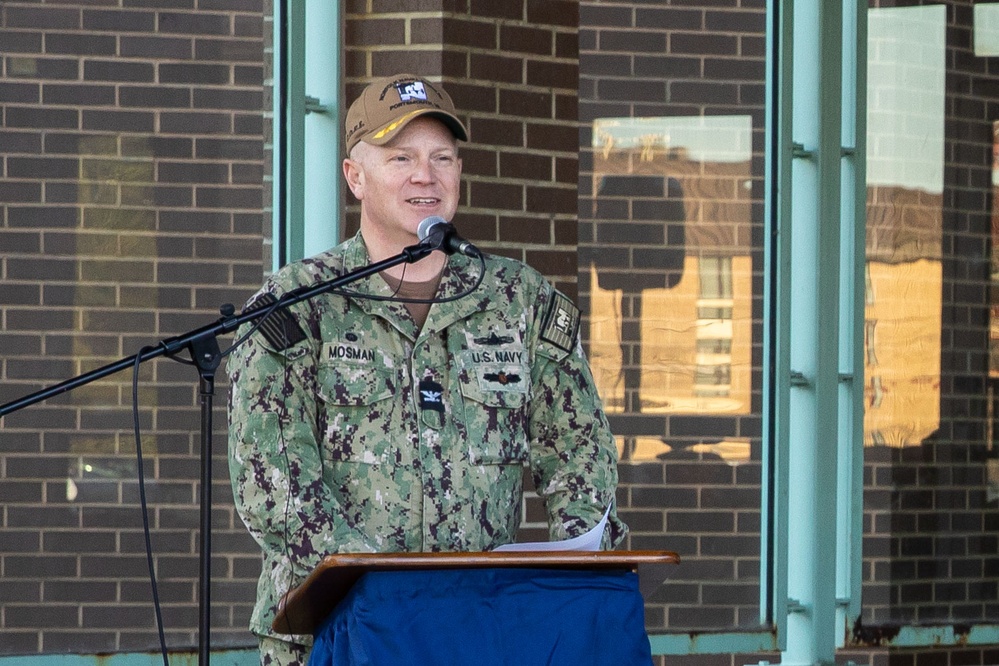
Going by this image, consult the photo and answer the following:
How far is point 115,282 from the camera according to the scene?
4406mm

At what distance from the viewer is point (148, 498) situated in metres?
4.42

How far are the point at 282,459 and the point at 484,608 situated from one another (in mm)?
532

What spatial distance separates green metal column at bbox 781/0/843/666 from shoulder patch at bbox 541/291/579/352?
2.51 m

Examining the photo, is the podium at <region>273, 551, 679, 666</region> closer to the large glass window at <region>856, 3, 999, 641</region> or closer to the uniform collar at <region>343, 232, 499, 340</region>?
the uniform collar at <region>343, 232, 499, 340</region>

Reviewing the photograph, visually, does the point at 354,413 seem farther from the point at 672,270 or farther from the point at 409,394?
the point at 672,270

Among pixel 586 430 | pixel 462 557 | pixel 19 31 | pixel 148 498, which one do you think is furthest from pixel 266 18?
pixel 462 557

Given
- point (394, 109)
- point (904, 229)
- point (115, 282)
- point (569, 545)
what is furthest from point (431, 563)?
point (904, 229)

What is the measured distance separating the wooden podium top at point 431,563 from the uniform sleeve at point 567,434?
0.42m

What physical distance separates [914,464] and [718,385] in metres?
0.87

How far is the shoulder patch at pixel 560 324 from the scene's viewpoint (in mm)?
2877

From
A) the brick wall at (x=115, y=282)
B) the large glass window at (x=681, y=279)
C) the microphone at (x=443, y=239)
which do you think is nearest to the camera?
the microphone at (x=443, y=239)

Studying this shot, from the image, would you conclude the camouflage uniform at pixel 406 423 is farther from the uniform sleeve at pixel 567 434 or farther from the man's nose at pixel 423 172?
the man's nose at pixel 423 172

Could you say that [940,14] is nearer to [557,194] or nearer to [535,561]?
[557,194]

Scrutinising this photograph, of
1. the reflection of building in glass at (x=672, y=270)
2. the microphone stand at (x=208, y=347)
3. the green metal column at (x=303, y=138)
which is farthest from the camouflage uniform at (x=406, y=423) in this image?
the reflection of building in glass at (x=672, y=270)
